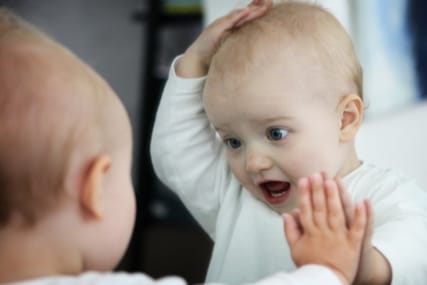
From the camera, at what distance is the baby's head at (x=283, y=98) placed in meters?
0.63

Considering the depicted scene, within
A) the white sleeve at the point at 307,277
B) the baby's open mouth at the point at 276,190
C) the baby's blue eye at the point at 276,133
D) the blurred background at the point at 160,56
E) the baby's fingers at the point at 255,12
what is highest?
the baby's fingers at the point at 255,12

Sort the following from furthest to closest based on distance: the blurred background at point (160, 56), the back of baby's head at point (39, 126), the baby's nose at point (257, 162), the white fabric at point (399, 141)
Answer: the blurred background at point (160, 56) < the white fabric at point (399, 141) < the baby's nose at point (257, 162) < the back of baby's head at point (39, 126)

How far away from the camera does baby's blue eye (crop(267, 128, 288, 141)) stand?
2.08 feet

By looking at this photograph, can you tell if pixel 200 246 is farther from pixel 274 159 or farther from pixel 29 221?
pixel 29 221

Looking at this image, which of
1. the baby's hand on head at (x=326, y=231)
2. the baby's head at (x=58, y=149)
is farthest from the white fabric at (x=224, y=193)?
the baby's head at (x=58, y=149)

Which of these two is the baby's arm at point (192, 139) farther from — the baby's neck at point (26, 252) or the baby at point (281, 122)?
the baby's neck at point (26, 252)

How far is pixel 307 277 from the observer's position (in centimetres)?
46

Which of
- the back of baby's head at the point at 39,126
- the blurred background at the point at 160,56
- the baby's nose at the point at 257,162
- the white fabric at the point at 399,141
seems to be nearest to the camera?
the back of baby's head at the point at 39,126

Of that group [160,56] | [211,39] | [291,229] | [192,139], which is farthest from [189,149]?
[160,56]

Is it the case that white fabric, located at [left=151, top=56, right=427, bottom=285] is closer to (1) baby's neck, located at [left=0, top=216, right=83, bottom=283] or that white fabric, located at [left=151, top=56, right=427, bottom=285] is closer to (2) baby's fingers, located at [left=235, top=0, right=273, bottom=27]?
(2) baby's fingers, located at [left=235, top=0, right=273, bottom=27]

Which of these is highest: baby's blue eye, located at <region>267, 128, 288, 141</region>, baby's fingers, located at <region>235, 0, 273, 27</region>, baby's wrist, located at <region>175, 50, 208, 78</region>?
baby's fingers, located at <region>235, 0, 273, 27</region>

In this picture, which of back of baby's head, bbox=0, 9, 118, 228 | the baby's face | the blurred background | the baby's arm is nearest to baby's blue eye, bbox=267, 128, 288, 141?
the baby's face

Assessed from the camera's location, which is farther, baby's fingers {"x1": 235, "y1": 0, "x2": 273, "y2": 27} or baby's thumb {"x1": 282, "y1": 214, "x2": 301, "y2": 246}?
baby's fingers {"x1": 235, "y1": 0, "x2": 273, "y2": 27}

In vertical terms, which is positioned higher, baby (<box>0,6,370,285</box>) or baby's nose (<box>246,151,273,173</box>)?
baby (<box>0,6,370,285</box>)
